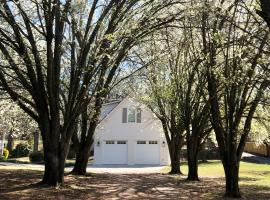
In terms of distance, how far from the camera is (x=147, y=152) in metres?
46.6

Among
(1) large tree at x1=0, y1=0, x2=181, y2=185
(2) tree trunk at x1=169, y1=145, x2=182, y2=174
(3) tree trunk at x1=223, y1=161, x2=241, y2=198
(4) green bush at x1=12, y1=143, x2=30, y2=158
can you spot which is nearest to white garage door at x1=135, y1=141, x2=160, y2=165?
(2) tree trunk at x1=169, y1=145, x2=182, y2=174

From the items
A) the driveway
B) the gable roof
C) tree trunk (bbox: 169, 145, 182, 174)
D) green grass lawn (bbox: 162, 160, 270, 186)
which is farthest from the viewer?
the gable roof

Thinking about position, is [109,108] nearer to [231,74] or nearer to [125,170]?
[125,170]

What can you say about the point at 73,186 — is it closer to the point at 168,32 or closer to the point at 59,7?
the point at 59,7

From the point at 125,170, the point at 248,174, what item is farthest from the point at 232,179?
the point at 125,170

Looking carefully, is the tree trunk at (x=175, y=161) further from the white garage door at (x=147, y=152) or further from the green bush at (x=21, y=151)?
the green bush at (x=21, y=151)

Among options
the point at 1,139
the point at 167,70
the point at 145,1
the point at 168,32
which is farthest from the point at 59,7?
the point at 1,139

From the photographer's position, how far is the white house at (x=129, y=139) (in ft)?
152

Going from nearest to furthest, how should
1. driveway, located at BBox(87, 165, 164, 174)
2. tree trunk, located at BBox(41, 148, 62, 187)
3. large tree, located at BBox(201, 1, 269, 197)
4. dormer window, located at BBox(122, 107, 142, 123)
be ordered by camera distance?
large tree, located at BBox(201, 1, 269, 197)
tree trunk, located at BBox(41, 148, 62, 187)
driveway, located at BBox(87, 165, 164, 174)
dormer window, located at BBox(122, 107, 142, 123)

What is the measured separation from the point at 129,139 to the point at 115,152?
6.15ft

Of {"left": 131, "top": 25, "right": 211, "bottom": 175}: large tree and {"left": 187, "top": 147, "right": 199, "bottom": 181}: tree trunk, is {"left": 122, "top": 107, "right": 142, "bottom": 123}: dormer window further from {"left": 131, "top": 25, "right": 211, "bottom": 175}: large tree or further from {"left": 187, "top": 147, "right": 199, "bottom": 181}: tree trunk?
{"left": 187, "top": 147, "right": 199, "bottom": 181}: tree trunk

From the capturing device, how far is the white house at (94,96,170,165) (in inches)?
1820

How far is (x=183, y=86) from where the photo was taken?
958 inches

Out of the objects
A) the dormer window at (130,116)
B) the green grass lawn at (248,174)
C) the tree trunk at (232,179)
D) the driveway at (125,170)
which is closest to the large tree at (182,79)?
the green grass lawn at (248,174)
